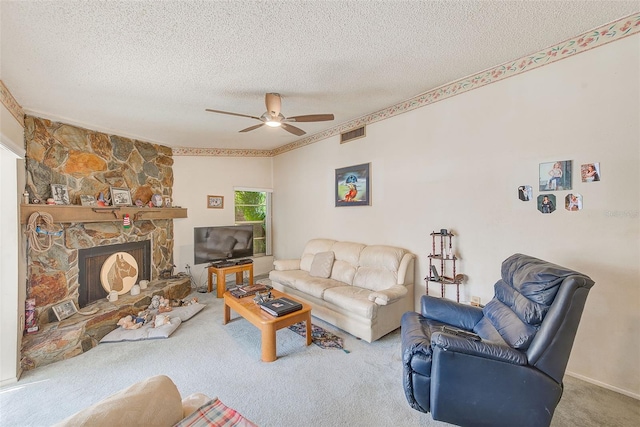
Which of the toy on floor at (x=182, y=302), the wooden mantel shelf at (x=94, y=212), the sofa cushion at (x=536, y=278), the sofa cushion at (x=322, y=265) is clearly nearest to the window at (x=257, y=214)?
the wooden mantel shelf at (x=94, y=212)

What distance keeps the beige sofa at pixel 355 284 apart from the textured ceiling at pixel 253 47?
2.09 metres

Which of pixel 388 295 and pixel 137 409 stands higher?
pixel 137 409

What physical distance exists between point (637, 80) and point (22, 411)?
5.22 meters

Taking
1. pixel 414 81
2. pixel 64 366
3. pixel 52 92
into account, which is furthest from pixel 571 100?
pixel 64 366

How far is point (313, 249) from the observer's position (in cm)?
439

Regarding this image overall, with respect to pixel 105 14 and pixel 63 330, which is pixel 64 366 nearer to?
A: pixel 63 330

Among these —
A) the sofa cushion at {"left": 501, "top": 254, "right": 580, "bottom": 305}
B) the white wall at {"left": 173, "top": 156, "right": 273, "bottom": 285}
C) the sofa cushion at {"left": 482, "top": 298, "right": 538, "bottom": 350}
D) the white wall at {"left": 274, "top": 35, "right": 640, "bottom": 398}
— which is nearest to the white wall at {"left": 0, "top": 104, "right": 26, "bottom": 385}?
the white wall at {"left": 173, "top": 156, "right": 273, "bottom": 285}

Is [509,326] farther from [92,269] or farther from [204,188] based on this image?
[204,188]

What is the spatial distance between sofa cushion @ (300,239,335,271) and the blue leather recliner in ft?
8.24

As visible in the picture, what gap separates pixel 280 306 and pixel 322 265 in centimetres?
129

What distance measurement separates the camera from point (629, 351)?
2.00m

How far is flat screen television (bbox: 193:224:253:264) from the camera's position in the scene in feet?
14.6

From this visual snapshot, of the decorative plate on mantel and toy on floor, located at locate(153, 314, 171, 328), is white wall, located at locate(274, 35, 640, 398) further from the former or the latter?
the decorative plate on mantel

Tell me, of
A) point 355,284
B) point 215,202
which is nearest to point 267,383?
point 355,284
